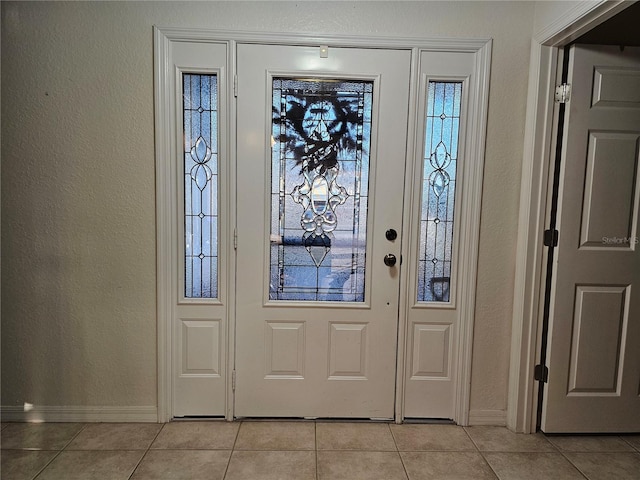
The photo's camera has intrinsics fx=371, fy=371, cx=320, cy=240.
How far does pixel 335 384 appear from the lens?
2.11m

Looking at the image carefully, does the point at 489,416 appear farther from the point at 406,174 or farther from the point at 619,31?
the point at 619,31

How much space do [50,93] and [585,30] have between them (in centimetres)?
262

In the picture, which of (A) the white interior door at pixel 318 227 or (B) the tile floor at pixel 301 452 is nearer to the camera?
(B) the tile floor at pixel 301 452

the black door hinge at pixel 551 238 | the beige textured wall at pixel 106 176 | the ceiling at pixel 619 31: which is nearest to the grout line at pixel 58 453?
the beige textured wall at pixel 106 176

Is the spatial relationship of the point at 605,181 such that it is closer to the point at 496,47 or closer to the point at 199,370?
the point at 496,47

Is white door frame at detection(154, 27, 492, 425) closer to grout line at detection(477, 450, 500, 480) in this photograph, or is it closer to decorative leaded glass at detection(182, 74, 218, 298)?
decorative leaded glass at detection(182, 74, 218, 298)

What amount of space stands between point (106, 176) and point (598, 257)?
8.62 feet

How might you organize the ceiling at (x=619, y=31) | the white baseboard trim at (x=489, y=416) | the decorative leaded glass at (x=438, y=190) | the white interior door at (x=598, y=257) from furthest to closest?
the white baseboard trim at (x=489, y=416) → the decorative leaded glass at (x=438, y=190) → the white interior door at (x=598, y=257) → the ceiling at (x=619, y=31)

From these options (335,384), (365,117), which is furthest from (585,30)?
(335,384)

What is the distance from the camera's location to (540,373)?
2.04 meters

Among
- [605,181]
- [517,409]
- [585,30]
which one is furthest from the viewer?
[517,409]

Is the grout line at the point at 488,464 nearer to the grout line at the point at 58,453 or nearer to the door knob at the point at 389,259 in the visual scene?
the door knob at the point at 389,259

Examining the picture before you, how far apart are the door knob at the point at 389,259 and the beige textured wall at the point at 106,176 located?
0.48 metres

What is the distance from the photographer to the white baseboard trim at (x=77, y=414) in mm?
2049
